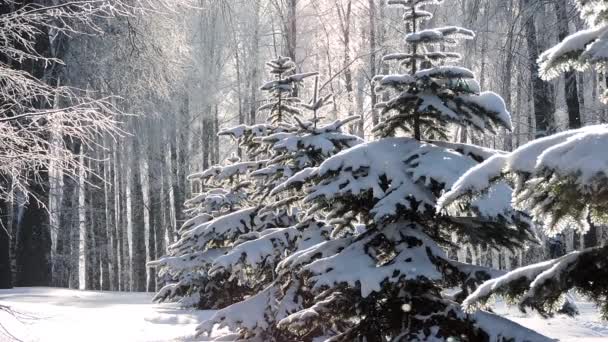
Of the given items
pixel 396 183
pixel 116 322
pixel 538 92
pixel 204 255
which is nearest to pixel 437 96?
pixel 396 183

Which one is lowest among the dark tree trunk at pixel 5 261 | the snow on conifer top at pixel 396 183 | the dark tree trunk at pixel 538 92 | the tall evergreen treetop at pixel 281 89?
the dark tree trunk at pixel 5 261

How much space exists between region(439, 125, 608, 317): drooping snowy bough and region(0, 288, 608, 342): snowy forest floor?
16.0 ft

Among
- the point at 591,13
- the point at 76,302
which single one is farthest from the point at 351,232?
the point at 76,302

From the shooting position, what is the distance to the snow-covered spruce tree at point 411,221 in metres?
5.67

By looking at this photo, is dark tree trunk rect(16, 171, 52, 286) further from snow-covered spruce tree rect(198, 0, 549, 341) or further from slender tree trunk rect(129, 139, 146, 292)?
snow-covered spruce tree rect(198, 0, 549, 341)

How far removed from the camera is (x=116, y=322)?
436 inches

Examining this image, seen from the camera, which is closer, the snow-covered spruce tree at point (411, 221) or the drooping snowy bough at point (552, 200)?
the drooping snowy bough at point (552, 200)

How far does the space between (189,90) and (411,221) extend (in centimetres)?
2183

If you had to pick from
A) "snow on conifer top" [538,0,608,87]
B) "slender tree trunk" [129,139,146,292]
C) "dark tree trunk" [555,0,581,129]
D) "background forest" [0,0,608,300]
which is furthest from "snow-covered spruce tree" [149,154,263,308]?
"slender tree trunk" [129,139,146,292]

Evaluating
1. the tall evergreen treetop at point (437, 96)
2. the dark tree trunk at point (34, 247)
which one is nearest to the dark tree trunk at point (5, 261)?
the dark tree trunk at point (34, 247)

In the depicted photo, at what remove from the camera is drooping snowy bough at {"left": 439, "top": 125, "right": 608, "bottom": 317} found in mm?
3016

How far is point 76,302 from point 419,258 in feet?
34.7

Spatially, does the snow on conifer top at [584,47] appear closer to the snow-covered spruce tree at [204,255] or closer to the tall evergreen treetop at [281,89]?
the tall evergreen treetop at [281,89]

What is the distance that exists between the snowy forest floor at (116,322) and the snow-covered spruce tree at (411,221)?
2549 mm
